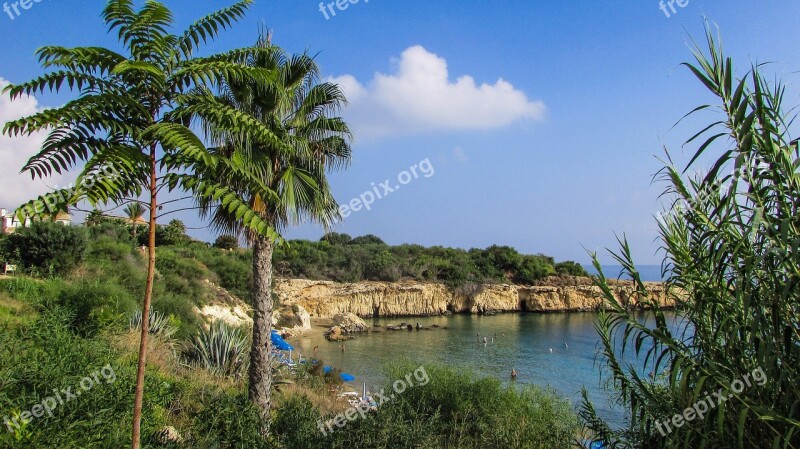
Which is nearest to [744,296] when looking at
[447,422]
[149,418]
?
[149,418]

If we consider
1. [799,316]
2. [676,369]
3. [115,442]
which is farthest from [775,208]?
[115,442]

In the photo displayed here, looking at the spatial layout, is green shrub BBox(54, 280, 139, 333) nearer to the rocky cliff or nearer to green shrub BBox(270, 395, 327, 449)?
green shrub BBox(270, 395, 327, 449)

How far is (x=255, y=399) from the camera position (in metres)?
8.88

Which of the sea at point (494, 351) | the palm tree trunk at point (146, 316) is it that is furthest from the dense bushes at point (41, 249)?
the palm tree trunk at point (146, 316)

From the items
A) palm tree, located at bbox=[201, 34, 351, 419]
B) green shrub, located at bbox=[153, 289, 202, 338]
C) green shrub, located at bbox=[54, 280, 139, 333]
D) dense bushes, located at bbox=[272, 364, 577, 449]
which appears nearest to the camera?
dense bushes, located at bbox=[272, 364, 577, 449]

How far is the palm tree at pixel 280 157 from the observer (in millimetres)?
8914

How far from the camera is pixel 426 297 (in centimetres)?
4791

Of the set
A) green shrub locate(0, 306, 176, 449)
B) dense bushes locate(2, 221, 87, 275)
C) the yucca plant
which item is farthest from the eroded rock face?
the yucca plant

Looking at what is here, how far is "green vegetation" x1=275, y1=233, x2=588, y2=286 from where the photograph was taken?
4841cm

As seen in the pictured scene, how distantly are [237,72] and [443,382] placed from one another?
935cm

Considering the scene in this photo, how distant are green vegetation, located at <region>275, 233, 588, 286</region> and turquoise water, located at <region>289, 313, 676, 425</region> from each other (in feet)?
25.8

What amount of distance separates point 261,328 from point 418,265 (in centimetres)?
4432

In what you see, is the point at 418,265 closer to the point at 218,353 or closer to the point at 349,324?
the point at 349,324

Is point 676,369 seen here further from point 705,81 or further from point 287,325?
point 287,325
